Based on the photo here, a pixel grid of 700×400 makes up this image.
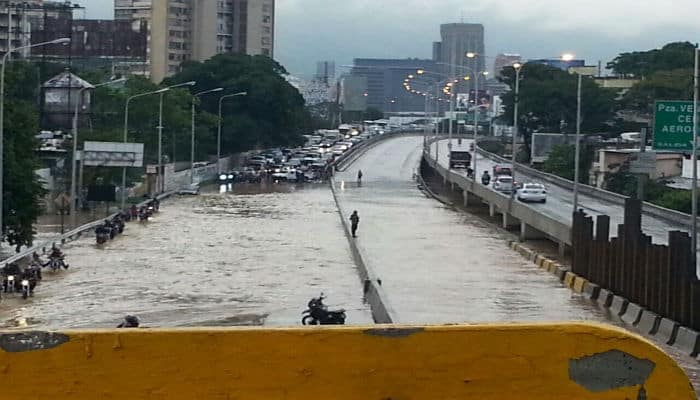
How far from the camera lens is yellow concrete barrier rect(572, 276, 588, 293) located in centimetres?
3266

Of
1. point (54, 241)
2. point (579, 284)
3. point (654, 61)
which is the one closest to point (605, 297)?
point (579, 284)

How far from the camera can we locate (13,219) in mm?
36875

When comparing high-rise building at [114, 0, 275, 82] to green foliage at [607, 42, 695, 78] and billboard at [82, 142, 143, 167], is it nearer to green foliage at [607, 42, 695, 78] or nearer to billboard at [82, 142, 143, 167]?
green foliage at [607, 42, 695, 78]

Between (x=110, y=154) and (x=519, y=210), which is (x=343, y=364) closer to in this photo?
(x=519, y=210)

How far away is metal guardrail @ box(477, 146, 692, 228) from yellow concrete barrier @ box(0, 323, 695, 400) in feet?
83.4

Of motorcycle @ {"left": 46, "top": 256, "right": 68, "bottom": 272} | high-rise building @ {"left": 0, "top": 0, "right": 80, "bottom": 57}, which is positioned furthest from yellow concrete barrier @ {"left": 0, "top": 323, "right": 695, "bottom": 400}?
high-rise building @ {"left": 0, "top": 0, "right": 80, "bottom": 57}

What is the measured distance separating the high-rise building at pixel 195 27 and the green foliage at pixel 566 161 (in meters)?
60.7

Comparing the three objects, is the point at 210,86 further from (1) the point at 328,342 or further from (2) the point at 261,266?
(1) the point at 328,342

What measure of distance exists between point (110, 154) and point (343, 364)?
2116 inches

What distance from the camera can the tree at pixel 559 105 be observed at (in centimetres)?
8462

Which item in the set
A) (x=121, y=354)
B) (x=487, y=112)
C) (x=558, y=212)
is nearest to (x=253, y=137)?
(x=558, y=212)

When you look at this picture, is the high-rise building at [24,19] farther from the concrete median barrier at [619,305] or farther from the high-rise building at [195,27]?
the concrete median barrier at [619,305]

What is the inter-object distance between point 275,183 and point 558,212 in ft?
135

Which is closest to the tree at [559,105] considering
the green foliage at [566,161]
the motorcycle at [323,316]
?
the green foliage at [566,161]
